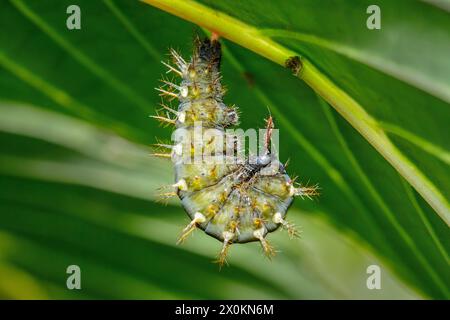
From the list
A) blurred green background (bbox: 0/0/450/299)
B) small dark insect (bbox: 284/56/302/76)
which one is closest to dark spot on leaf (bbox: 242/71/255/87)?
blurred green background (bbox: 0/0/450/299)

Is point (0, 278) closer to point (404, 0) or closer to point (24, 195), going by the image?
point (24, 195)

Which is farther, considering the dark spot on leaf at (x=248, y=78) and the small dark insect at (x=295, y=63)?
the dark spot on leaf at (x=248, y=78)

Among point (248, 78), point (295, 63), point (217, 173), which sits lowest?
point (217, 173)

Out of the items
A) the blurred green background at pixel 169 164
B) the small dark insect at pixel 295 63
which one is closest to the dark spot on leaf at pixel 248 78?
the blurred green background at pixel 169 164

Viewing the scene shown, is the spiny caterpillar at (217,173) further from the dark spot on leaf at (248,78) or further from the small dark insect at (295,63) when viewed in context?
the small dark insect at (295,63)

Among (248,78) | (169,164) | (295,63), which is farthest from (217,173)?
(169,164)

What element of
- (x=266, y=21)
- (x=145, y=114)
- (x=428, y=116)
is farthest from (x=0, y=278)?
(x=428, y=116)

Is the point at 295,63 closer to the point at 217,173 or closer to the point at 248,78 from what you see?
the point at 248,78
